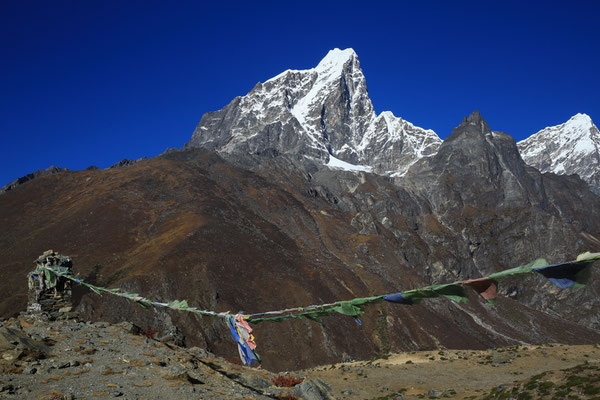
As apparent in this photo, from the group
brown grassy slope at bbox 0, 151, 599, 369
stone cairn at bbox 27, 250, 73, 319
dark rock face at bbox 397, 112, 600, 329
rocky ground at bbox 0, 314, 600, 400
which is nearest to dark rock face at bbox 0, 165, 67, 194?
brown grassy slope at bbox 0, 151, 599, 369

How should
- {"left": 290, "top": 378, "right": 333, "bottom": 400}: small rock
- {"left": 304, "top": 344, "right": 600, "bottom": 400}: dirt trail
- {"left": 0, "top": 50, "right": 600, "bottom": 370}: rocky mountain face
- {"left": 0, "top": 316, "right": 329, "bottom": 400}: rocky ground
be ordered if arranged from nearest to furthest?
{"left": 0, "top": 316, "right": 329, "bottom": 400}: rocky ground, {"left": 290, "top": 378, "right": 333, "bottom": 400}: small rock, {"left": 304, "top": 344, "right": 600, "bottom": 400}: dirt trail, {"left": 0, "top": 50, "right": 600, "bottom": 370}: rocky mountain face

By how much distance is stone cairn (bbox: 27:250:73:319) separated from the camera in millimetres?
16641

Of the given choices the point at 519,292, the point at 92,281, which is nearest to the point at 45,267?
the point at 92,281

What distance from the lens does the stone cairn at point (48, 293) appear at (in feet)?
54.6

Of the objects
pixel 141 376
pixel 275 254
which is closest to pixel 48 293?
pixel 141 376

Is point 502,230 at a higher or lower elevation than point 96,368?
higher

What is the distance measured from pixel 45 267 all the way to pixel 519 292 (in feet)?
495

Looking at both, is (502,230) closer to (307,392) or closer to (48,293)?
(307,392)

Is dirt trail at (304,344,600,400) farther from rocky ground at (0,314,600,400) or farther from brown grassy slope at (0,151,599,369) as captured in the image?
brown grassy slope at (0,151,599,369)

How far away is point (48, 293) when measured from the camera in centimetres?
1709

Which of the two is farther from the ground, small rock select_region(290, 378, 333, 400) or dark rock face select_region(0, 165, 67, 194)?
dark rock face select_region(0, 165, 67, 194)

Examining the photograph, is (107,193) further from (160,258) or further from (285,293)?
(285,293)

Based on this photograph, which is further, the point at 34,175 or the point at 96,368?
the point at 34,175

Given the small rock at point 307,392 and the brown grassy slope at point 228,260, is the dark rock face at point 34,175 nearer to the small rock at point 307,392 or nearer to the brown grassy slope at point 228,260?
the brown grassy slope at point 228,260
